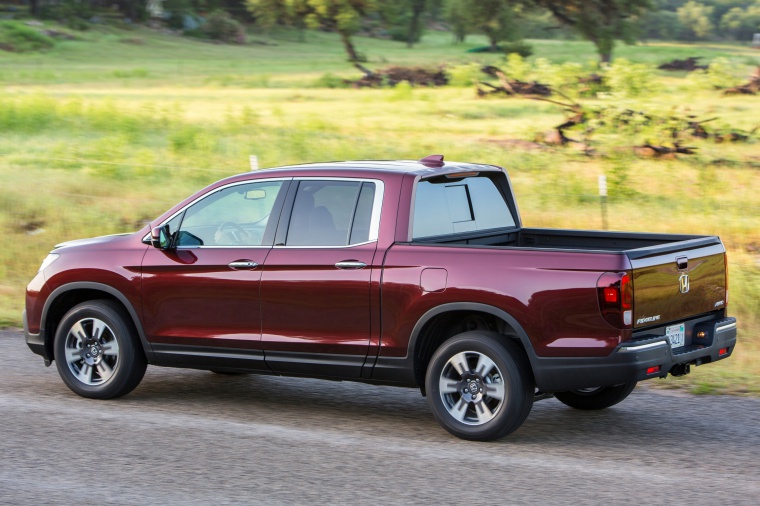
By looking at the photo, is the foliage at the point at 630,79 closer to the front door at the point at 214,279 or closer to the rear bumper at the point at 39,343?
the front door at the point at 214,279

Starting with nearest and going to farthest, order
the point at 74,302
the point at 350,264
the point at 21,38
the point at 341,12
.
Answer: the point at 350,264
the point at 74,302
the point at 341,12
the point at 21,38

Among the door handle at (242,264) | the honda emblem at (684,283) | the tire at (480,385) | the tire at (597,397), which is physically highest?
the honda emblem at (684,283)

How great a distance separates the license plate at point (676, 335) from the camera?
21.9 ft

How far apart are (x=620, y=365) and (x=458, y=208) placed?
1.76 metres

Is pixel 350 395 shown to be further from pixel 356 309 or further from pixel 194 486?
pixel 194 486

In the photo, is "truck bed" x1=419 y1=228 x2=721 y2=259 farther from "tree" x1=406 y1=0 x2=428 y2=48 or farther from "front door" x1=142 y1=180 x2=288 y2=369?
"tree" x1=406 y1=0 x2=428 y2=48

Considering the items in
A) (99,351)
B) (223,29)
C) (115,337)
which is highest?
(223,29)

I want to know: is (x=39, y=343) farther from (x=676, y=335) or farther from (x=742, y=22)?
(x=742, y=22)

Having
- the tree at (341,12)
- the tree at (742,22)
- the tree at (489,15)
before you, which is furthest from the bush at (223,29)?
the tree at (742,22)

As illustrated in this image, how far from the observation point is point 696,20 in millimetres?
77625

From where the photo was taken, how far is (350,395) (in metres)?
8.18

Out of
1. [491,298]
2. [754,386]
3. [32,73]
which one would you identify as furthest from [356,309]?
[32,73]

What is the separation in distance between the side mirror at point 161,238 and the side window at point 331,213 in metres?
0.90

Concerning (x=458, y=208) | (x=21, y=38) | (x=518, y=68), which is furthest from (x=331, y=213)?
(x=21, y=38)
